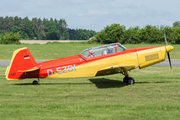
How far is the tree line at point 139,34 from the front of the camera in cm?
5450

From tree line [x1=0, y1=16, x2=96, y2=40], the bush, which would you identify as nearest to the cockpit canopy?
the bush

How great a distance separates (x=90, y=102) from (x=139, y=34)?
1987 inches

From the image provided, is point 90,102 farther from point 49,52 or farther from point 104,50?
point 49,52

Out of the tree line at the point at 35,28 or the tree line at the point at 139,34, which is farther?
the tree line at the point at 35,28

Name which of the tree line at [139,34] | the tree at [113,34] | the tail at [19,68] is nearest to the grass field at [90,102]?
the tail at [19,68]

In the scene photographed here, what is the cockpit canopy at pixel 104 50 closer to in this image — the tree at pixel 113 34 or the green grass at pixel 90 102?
the green grass at pixel 90 102

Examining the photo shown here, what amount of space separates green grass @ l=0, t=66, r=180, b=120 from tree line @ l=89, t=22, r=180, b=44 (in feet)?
149

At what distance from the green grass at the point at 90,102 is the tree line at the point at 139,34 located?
45525 millimetres

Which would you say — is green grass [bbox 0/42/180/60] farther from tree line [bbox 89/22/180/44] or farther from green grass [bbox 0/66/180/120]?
green grass [bbox 0/66/180/120]

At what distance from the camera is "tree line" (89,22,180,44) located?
54.5 m

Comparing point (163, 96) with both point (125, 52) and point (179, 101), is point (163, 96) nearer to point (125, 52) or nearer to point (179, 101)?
point (179, 101)

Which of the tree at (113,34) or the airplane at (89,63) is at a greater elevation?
the tree at (113,34)

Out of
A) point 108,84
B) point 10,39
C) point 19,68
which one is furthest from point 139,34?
point 19,68

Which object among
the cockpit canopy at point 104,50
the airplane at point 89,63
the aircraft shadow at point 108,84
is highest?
the cockpit canopy at point 104,50
